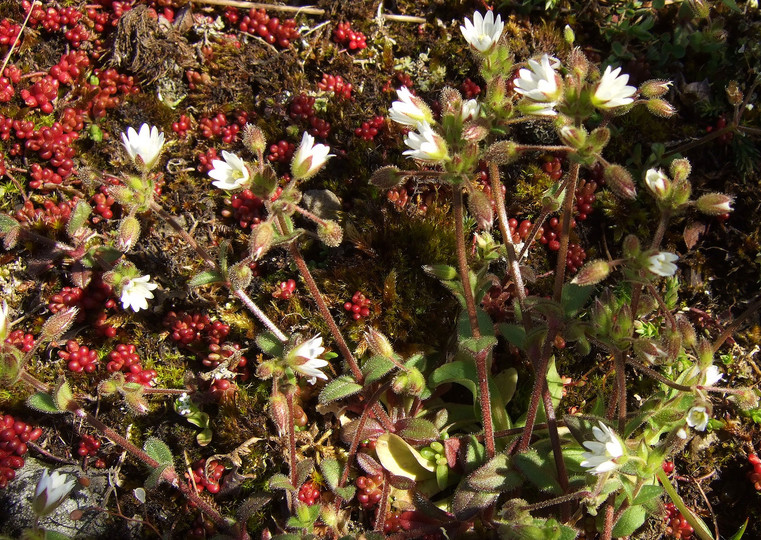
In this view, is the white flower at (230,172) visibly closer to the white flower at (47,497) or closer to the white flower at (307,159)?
the white flower at (307,159)

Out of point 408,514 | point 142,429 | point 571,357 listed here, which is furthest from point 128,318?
point 571,357

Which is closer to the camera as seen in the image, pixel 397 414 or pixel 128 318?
pixel 397 414

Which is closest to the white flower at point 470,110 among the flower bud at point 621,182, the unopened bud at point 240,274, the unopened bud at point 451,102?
the unopened bud at point 451,102

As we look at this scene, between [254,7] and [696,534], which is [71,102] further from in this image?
Answer: [696,534]

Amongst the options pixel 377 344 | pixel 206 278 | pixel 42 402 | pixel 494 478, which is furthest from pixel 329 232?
pixel 42 402

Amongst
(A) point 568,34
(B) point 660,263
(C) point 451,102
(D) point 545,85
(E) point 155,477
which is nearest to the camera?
(B) point 660,263

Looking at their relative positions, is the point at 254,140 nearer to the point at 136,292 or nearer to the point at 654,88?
the point at 136,292
